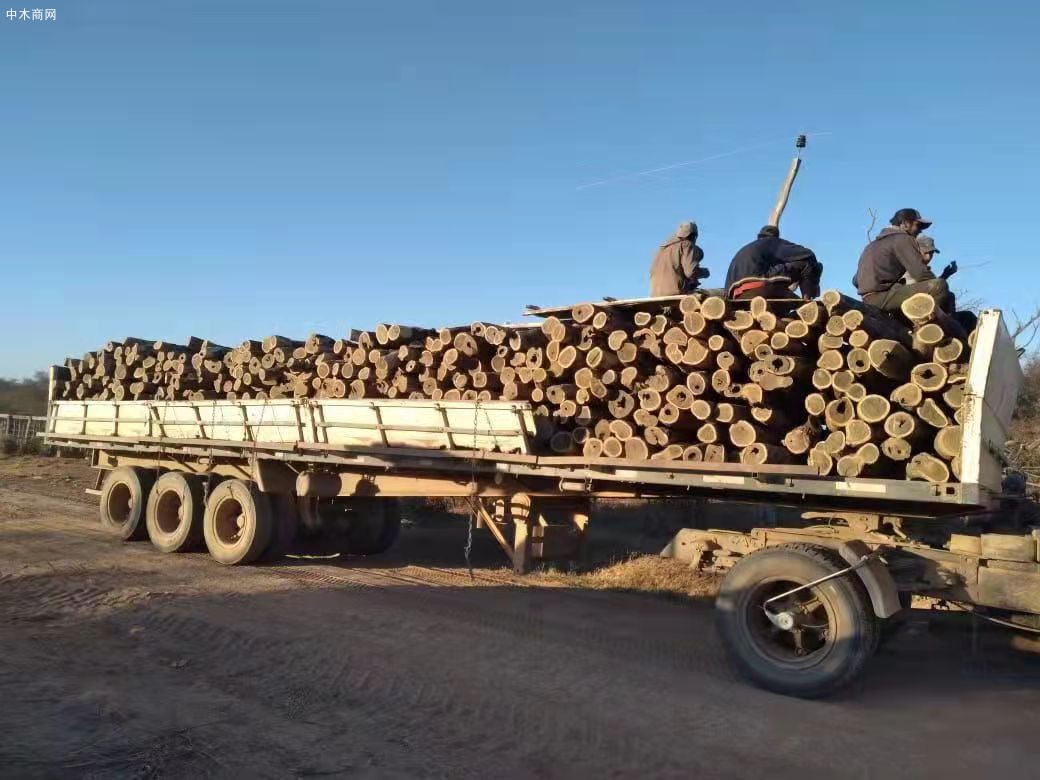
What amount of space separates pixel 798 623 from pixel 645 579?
133 inches

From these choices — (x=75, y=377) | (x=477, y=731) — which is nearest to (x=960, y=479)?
(x=477, y=731)

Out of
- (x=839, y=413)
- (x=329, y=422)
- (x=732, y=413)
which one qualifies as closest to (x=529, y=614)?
(x=732, y=413)

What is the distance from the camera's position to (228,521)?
1048 cm

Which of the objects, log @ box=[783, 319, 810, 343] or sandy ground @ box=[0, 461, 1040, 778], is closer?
sandy ground @ box=[0, 461, 1040, 778]

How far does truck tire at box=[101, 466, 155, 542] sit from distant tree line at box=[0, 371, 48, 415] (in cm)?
3049

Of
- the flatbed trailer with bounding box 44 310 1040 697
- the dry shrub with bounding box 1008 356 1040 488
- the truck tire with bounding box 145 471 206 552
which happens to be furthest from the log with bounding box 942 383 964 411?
the truck tire with bounding box 145 471 206 552

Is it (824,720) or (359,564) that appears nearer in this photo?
(824,720)

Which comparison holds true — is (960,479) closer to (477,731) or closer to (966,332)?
(966,332)

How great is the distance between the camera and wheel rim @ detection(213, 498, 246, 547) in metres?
10.3

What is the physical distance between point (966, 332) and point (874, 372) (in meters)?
1.00

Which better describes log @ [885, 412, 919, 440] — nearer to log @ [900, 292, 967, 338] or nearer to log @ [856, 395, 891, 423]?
log @ [856, 395, 891, 423]

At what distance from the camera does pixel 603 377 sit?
677 cm

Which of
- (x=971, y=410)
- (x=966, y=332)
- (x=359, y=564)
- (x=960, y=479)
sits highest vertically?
(x=966, y=332)

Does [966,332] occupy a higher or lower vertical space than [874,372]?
higher
